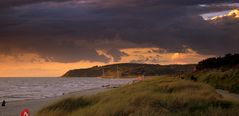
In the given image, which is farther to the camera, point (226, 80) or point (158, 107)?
A: point (226, 80)

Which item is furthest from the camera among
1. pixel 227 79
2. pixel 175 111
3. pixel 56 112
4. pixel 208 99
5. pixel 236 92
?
pixel 227 79

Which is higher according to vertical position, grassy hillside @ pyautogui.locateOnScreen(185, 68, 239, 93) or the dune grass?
grassy hillside @ pyautogui.locateOnScreen(185, 68, 239, 93)

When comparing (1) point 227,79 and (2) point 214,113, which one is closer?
(2) point 214,113

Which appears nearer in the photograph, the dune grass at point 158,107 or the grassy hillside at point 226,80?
the dune grass at point 158,107

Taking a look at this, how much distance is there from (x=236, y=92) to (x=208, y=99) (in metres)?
14.5

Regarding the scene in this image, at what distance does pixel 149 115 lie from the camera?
56.4 ft

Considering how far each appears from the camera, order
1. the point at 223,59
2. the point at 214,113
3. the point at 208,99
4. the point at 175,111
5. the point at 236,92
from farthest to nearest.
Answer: the point at 223,59 < the point at 236,92 < the point at 208,99 < the point at 175,111 < the point at 214,113

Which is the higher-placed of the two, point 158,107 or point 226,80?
point 226,80

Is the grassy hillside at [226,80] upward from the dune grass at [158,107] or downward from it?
upward

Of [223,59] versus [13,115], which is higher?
[223,59]

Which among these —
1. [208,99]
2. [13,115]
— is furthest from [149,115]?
[13,115]

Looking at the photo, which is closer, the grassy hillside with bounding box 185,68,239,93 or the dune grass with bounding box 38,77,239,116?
the dune grass with bounding box 38,77,239,116

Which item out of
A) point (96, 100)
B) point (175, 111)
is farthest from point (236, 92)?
point (175, 111)

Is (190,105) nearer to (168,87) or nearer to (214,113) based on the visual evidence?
(214,113)
